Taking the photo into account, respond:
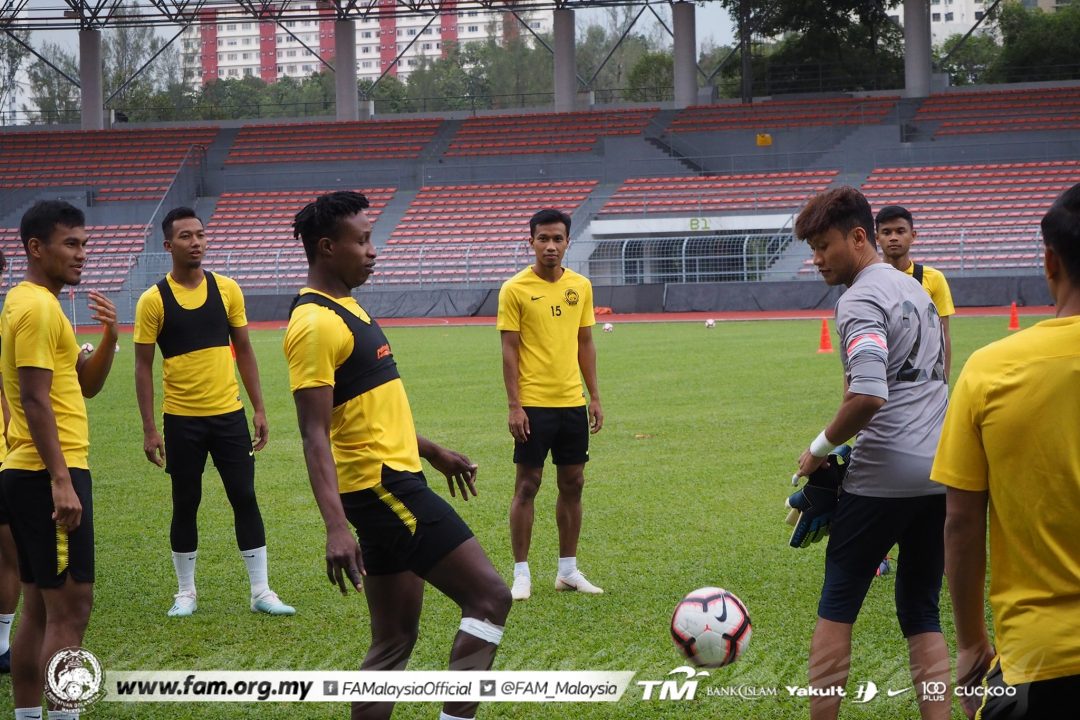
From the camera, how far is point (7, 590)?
216 inches

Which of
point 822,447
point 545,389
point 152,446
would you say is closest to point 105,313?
point 152,446

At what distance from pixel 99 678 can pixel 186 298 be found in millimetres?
2609

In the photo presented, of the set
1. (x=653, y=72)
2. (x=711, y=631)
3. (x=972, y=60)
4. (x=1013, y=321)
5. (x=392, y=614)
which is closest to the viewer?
(x=392, y=614)

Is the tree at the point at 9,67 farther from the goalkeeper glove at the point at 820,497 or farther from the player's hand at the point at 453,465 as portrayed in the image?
the goalkeeper glove at the point at 820,497

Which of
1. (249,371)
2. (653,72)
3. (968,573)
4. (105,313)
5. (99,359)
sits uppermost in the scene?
(653,72)

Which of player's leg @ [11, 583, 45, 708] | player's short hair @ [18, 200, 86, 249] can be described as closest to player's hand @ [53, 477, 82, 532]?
player's leg @ [11, 583, 45, 708]

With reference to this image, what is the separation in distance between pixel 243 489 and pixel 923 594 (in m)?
3.93

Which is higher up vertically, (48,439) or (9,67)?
(9,67)

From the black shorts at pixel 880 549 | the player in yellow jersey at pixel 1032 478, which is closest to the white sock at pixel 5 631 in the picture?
the black shorts at pixel 880 549

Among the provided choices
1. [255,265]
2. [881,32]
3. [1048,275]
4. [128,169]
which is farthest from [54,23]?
[1048,275]

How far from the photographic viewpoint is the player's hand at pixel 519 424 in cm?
651

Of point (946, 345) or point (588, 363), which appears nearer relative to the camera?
point (946, 345)

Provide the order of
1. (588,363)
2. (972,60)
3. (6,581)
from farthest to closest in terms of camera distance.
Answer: (972,60) → (588,363) → (6,581)

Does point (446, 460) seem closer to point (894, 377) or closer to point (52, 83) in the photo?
point (894, 377)
